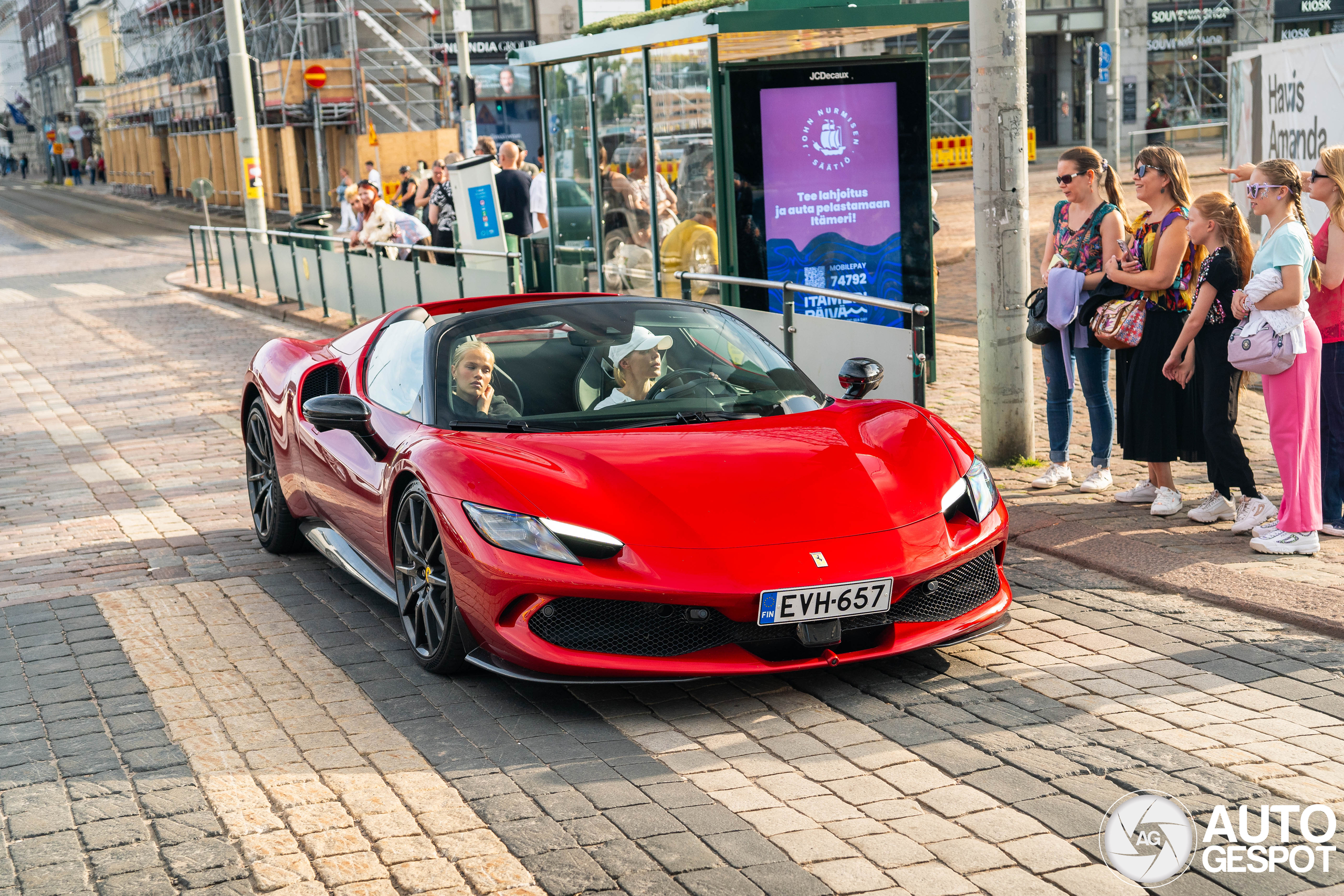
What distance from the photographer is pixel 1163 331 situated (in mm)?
6988

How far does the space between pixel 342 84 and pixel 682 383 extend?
40.1 m

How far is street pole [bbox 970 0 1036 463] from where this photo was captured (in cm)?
785

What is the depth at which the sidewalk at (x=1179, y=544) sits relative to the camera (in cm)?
564

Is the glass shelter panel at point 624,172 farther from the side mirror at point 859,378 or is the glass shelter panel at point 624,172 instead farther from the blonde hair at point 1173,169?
the side mirror at point 859,378

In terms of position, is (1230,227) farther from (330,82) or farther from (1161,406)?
(330,82)

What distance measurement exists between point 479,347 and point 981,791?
2838mm

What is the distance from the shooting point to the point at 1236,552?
249 inches

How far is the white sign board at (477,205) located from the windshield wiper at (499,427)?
10.2 metres

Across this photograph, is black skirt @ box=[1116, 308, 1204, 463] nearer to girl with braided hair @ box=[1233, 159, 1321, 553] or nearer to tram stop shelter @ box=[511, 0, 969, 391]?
girl with braided hair @ box=[1233, 159, 1321, 553]

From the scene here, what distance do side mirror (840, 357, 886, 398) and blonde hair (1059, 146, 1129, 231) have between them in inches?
83.9

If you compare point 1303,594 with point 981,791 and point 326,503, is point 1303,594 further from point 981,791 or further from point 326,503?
point 326,503

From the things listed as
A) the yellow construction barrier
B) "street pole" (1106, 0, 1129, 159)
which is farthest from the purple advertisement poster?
the yellow construction barrier

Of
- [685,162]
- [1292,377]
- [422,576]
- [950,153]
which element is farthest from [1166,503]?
[950,153]

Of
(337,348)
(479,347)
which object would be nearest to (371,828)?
(479,347)
